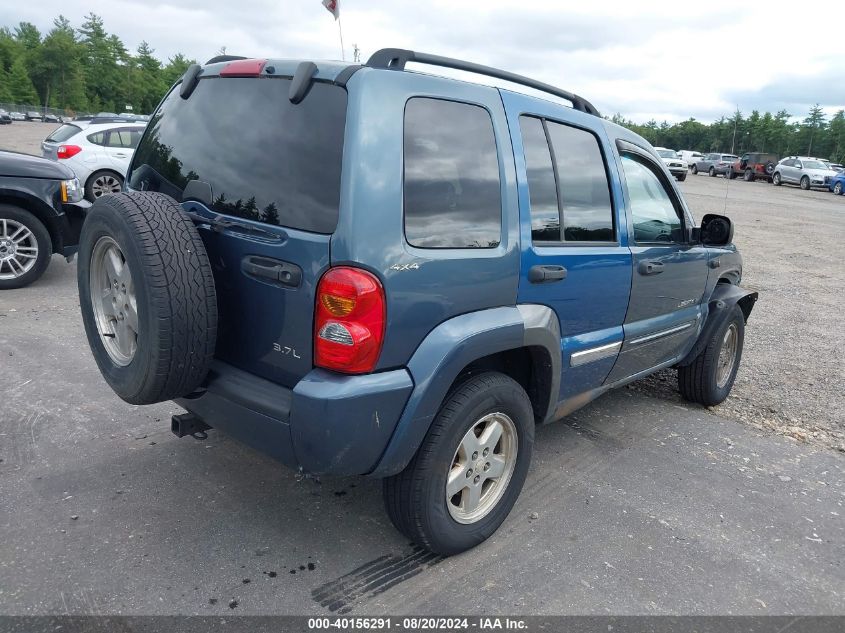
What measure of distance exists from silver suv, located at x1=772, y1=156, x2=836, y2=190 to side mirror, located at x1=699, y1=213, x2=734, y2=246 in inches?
1330

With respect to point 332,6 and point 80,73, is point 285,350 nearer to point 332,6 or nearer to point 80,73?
point 332,6

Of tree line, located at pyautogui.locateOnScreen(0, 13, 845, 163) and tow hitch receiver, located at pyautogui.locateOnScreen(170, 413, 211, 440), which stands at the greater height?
tree line, located at pyautogui.locateOnScreen(0, 13, 845, 163)

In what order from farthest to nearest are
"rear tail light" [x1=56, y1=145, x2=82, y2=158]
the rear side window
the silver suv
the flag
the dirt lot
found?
the silver suv < "rear tail light" [x1=56, y1=145, x2=82, y2=158] < the flag < the rear side window < the dirt lot

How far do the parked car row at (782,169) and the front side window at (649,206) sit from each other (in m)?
28.8

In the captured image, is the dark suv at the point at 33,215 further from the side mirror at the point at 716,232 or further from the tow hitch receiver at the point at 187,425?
the side mirror at the point at 716,232

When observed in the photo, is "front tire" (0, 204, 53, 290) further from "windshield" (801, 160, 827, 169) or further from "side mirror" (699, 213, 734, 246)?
"windshield" (801, 160, 827, 169)

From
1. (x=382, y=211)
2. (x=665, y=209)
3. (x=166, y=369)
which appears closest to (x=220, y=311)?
(x=166, y=369)

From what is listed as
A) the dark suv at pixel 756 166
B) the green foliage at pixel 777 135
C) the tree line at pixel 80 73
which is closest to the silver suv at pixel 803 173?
the dark suv at pixel 756 166

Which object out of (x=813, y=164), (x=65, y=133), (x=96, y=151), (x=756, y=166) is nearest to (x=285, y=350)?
(x=96, y=151)

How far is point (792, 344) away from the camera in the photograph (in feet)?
21.8

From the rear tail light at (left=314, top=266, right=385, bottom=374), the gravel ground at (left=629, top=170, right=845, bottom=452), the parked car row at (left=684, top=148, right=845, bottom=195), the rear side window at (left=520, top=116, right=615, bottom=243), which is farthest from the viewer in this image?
the parked car row at (left=684, top=148, right=845, bottom=195)

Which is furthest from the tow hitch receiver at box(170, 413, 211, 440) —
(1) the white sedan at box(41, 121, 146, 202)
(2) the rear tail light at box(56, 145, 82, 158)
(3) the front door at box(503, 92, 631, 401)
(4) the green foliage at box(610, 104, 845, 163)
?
(4) the green foliage at box(610, 104, 845, 163)

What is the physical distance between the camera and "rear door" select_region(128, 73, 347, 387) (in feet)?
7.89

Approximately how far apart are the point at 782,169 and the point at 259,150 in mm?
38503
